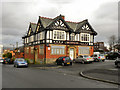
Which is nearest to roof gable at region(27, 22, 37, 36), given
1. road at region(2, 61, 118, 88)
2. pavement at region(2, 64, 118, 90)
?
road at region(2, 61, 118, 88)

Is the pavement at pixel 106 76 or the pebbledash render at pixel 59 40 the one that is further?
the pebbledash render at pixel 59 40

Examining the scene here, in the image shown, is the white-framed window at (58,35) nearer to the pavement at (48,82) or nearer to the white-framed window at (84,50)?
the white-framed window at (84,50)

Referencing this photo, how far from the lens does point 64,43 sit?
1150 inches

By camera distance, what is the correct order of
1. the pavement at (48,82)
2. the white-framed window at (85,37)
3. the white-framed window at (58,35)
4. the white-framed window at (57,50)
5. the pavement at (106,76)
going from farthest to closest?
the white-framed window at (85,37)
the white-framed window at (58,35)
the white-framed window at (57,50)
the pavement at (106,76)
the pavement at (48,82)

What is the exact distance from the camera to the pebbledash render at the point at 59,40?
2784cm

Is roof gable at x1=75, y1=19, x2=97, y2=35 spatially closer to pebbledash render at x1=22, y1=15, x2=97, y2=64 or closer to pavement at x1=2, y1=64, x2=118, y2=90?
pebbledash render at x1=22, y1=15, x2=97, y2=64

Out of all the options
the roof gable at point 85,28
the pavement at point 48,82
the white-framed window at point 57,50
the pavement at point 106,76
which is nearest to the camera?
the pavement at point 48,82

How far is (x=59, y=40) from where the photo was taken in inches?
1135

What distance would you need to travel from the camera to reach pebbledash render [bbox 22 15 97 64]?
27.8 meters

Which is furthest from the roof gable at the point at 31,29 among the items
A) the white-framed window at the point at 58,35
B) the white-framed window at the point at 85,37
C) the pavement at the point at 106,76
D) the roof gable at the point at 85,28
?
the pavement at the point at 106,76

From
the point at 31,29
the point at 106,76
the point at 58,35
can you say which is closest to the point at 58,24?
the point at 58,35

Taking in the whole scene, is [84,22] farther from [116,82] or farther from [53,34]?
[116,82]

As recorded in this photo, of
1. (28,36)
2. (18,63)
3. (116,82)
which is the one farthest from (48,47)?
(116,82)

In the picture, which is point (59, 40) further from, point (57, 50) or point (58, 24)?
point (58, 24)
